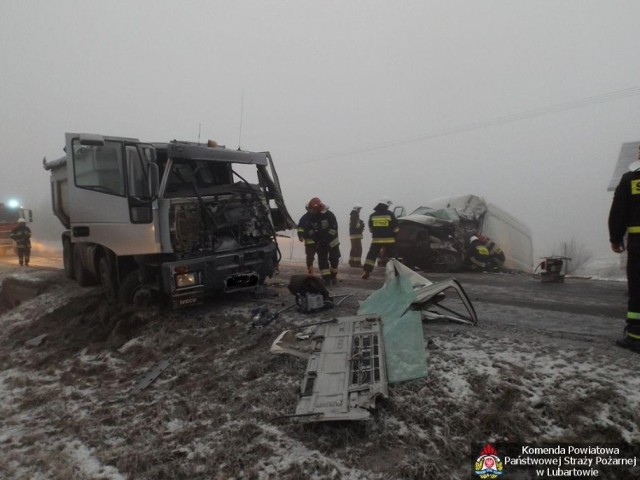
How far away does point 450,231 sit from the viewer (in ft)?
30.5

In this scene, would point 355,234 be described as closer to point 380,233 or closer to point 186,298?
point 380,233

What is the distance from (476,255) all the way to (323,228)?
457 cm

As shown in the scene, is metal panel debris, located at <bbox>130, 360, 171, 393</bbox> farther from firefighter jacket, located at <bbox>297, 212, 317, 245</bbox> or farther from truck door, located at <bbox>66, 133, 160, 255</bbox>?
firefighter jacket, located at <bbox>297, 212, 317, 245</bbox>

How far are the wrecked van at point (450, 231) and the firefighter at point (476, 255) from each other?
14 cm

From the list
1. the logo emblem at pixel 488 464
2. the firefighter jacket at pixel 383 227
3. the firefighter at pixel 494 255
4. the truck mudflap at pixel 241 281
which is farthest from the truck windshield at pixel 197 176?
the firefighter at pixel 494 255

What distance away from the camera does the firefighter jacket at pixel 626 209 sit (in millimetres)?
3229

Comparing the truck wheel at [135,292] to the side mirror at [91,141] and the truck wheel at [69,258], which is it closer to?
the side mirror at [91,141]

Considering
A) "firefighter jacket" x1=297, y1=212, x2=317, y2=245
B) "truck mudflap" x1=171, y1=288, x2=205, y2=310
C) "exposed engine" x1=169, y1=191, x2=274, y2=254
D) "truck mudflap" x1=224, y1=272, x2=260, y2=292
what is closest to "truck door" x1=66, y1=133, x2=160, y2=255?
"exposed engine" x1=169, y1=191, x2=274, y2=254

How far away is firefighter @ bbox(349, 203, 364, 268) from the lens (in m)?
10.6

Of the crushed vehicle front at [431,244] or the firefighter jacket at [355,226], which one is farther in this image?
the firefighter jacket at [355,226]

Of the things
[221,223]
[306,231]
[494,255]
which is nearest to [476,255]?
[494,255]

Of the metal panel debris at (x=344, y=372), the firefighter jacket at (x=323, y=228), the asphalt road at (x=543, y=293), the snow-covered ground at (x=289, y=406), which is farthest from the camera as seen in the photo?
the firefighter jacket at (x=323, y=228)

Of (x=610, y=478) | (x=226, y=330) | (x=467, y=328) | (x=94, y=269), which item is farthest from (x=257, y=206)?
(x=610, y=478)

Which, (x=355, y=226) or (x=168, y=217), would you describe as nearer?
(x=168, y=217)
